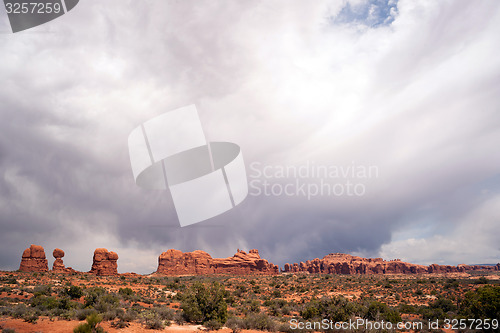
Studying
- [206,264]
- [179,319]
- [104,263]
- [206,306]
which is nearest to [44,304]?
[179,319]

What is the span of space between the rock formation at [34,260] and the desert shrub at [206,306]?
6931 cm

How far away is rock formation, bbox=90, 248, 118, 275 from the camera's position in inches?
2874

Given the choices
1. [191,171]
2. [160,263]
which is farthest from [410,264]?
[191,171]

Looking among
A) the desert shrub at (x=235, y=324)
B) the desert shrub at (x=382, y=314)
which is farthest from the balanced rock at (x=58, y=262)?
the desert shrub at (x=382, y=314)

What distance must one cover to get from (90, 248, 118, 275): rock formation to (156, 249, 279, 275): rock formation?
21510 millimetres

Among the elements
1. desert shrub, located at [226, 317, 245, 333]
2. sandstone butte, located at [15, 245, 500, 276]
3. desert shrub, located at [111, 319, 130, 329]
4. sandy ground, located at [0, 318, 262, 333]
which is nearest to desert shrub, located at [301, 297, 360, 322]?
desert shrub, located at [226, 317, 245, 333]

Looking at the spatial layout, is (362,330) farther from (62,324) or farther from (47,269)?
(47,269)

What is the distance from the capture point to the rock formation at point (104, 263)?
7300 cm

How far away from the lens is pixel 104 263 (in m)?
74.0

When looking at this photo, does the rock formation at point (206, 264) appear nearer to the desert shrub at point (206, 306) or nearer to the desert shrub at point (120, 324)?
the desert shrub at point (206, 306)

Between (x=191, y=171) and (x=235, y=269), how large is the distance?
264 feet

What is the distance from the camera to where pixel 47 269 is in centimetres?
6906

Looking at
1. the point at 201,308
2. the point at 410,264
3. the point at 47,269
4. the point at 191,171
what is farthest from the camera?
the point at 410,264

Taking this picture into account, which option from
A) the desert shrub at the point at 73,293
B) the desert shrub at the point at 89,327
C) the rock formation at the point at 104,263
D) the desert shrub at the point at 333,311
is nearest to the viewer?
the desert shrub at the point at 89,327
